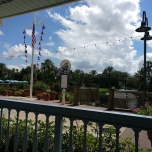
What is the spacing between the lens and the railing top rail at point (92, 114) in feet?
3.66

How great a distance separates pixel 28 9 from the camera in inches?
137

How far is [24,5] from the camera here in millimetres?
3297

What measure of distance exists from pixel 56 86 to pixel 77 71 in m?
39.3

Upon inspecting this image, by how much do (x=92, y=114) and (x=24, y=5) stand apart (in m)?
2.73

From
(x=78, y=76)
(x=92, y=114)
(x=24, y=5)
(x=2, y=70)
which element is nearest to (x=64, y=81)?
(x=24, y=5)

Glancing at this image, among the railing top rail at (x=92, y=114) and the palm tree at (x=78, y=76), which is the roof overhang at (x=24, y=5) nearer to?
the railing top rail at (x=92, y=114)

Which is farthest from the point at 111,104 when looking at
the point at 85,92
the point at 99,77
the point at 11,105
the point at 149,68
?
the point at 99,77

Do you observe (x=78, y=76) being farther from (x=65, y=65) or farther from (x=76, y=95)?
(x=65, y=65)

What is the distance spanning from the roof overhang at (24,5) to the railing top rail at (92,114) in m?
2.02

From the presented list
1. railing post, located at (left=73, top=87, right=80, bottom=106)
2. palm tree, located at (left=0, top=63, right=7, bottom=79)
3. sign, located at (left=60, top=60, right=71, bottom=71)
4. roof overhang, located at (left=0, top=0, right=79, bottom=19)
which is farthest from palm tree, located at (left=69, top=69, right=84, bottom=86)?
roof overhang, located at (left=0, top=0, right=79, bottom=19)

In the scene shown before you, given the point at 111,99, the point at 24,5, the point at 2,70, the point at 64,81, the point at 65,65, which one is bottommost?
the point at 111,99

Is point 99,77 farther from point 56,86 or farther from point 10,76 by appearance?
point 56,86

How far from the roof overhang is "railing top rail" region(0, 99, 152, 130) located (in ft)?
6.64

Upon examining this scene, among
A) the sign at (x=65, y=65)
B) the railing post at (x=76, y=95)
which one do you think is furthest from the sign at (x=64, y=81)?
the railing post at (x=76, y=95)
